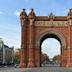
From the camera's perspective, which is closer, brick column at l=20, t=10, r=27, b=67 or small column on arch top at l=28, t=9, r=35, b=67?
small column on arch top at l=28, t=9, r=35, b=67

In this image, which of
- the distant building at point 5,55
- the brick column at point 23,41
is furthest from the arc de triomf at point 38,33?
the distant building at point 5,55

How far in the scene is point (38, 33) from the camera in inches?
2445

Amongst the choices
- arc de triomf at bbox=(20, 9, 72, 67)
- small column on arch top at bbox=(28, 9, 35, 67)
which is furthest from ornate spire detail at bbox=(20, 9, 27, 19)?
small column on arch top at bbox=(28, 9, 35, 67)

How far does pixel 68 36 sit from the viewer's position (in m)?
61.2

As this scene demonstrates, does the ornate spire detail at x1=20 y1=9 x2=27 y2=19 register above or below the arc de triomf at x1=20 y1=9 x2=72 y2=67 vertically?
above

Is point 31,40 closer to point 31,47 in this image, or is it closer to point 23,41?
point 31,47

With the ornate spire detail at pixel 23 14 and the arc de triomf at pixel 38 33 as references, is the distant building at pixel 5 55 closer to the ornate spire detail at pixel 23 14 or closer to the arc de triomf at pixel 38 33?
the arc de triomf at pixel 38 33

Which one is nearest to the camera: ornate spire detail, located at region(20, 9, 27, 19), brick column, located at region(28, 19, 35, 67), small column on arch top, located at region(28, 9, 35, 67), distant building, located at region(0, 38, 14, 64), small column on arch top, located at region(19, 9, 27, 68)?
brick column, located at region(28, 19, 35, 67)

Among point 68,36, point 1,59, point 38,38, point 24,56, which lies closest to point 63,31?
point 68,36

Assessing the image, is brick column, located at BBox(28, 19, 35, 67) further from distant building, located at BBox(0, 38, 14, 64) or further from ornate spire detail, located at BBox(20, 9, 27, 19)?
distant building, located at BBox(0, 38, 14, 64)

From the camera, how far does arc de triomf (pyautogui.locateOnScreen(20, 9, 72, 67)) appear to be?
61.1 m

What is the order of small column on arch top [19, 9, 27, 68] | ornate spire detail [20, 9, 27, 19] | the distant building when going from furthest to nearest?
the distant building < ornate spire detail [20, 9, 27, 19] < small column on arch top [19, 9, 27, 68]

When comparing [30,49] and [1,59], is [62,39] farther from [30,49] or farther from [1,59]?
[1,59]

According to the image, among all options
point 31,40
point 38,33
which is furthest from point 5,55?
point 31,40
